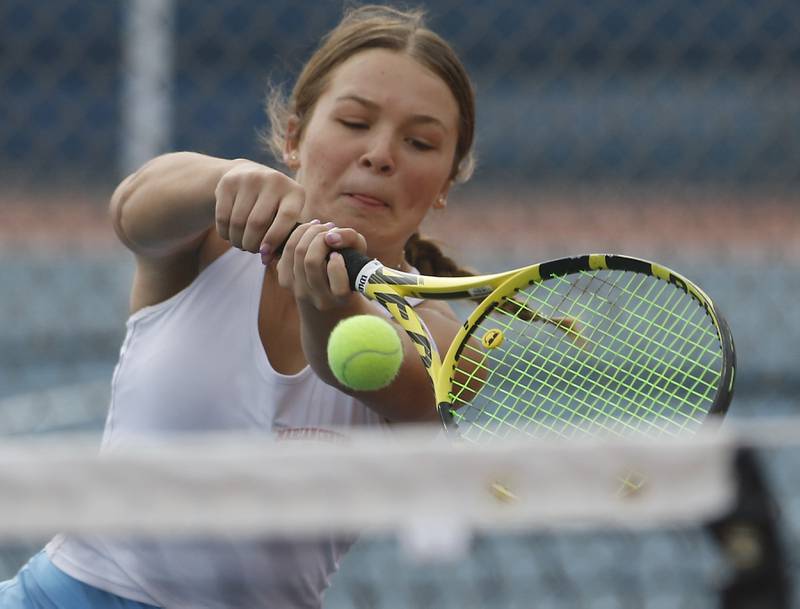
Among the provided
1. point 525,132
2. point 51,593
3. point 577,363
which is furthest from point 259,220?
point 525,132

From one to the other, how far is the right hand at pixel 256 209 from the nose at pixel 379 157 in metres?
0.17

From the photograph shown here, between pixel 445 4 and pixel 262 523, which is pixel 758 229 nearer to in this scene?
pixel 445 4

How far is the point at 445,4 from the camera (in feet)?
23.4

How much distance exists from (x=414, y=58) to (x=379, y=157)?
0.50ft

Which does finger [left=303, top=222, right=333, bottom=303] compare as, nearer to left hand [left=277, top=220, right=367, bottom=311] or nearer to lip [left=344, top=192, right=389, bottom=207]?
left hand [left=277, top=220, right=367, bottom=311]

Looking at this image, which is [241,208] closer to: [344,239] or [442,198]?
[344,239]

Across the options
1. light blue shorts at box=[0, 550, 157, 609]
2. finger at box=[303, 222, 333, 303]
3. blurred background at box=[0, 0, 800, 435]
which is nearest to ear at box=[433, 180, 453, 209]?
finger at box=[303, 222, 333, 303]

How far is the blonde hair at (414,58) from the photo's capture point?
1.72 m

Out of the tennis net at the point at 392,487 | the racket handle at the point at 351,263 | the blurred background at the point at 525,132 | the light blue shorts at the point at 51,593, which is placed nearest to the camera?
the tennis net at the point at 392,487

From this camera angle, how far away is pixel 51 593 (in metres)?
1.64

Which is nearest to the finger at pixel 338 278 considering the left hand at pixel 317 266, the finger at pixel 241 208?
the left hand at pixel 317 266

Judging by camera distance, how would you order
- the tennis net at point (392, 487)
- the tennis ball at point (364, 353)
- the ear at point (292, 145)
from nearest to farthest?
the tennis net at point (392, 487), the tennis ball at point (364, 353), the ear at point (292, 145)

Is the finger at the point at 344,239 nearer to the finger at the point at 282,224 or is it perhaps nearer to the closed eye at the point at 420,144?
the finger at the point at 282,224

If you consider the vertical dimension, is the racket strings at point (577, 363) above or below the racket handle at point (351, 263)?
below
